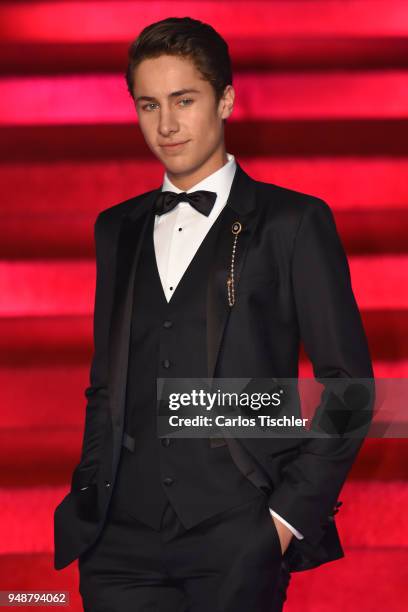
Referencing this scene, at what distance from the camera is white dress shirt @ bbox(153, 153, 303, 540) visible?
2.03m

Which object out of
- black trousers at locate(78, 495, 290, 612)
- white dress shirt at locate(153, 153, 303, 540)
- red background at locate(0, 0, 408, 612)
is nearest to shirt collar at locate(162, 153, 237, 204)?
white dress shirt at locate(153, 153, 303, 540)

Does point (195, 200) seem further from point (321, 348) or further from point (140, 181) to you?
point (140, 181)

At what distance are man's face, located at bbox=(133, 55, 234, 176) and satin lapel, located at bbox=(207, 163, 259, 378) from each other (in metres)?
0.10

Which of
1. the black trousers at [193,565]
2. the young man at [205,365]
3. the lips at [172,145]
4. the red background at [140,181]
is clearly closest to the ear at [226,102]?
the young man at [205,365]

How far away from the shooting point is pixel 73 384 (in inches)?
118

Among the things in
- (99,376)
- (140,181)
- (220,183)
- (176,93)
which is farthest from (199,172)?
(140,181)

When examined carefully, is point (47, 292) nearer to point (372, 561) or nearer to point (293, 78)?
point (293, 78)

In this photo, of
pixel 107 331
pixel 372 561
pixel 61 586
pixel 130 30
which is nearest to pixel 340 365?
pixel 107 331

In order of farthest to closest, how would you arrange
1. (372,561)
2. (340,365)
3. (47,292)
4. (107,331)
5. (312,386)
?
1. (47,292)
2. (372,561)
3. (312,386)
4. (107,331)
5. (340,365)

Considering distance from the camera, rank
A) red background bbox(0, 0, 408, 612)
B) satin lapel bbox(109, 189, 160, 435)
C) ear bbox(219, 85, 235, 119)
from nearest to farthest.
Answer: satin lapel bbox(109, 189, 160, 435) → ear bbox(219, 85, 235, 119) → red background bbox(0, 0, 408, 612)

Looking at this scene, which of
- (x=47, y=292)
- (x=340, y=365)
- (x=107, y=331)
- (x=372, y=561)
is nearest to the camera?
(x=340, y=365)

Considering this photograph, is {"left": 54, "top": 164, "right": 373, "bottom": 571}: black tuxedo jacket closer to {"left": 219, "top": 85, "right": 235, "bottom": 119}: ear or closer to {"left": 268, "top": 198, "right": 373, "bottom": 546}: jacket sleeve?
{"left": 268, "top": 198, "right": 373, "bottom": 546}: jacket sleeve

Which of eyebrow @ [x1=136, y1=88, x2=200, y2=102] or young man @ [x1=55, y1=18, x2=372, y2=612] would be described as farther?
eyebrow @ [x1=136, y1=88, x2=200, y2=102]

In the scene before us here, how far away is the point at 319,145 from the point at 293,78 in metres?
0.22
